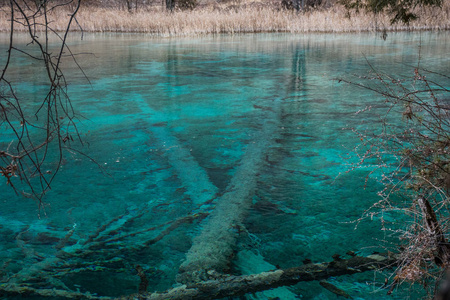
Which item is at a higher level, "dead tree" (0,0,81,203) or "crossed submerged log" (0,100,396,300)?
"dead tree" (0,0,81,203)

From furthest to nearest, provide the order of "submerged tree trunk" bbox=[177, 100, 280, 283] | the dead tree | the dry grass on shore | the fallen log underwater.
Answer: the dry grass on shore
"submerged tree trunk" bbox=[177, 100, 280, 283]
the fallen log underwater
the dead tree

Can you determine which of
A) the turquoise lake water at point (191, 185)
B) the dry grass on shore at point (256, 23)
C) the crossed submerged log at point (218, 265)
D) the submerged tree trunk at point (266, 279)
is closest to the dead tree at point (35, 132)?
the turquoise lake water at point (191, 185)

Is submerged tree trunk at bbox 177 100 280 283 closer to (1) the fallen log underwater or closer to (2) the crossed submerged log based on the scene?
(2) the crossed submerged log

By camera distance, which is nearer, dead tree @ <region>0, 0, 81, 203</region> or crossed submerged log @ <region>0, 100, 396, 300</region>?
dead tree @ <region>0, 0, 81, 203</region>

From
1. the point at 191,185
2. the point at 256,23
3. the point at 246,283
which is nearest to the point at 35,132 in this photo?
the point at 191,185

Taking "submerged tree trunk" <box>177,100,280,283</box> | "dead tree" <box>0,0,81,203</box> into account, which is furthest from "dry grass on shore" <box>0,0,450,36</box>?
"submerged tree trunk" <box>177,100,280,283</box>

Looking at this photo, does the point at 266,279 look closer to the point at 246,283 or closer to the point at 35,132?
the point at 246,283

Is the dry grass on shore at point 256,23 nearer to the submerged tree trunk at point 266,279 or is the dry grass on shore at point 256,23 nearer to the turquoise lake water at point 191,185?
the turquoise lake water at point 191,185

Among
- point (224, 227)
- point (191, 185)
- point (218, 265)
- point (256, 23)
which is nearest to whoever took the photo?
point (218, 265)

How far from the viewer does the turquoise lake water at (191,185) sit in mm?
2896

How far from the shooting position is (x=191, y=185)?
13.2 ft

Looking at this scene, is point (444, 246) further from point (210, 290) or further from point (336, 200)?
point (336, 200)

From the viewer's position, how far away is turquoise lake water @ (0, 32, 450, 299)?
2896mm

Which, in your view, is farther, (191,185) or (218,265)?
(191,185)
